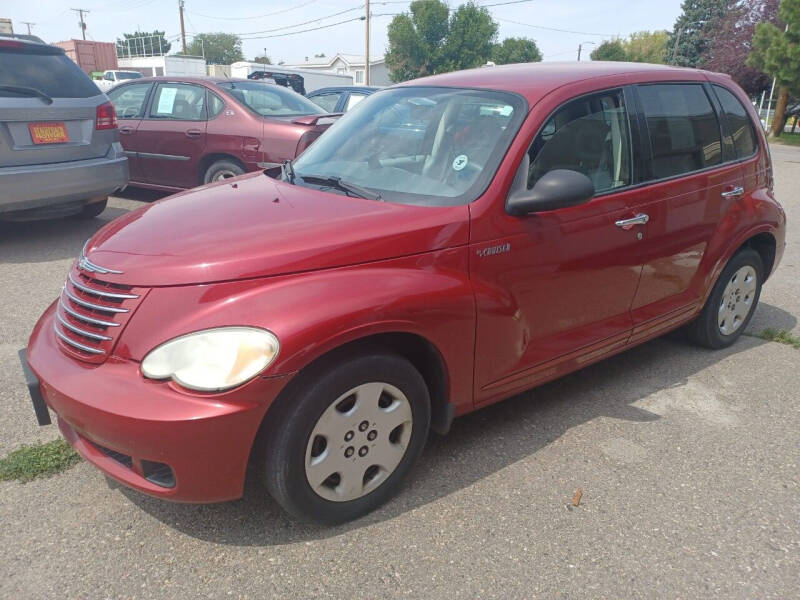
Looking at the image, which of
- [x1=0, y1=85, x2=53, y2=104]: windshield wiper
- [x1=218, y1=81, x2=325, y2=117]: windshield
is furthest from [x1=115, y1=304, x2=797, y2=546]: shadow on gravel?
[x1=218, y1=81, x2=325, y2=117]: windshield

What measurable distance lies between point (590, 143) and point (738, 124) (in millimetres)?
1545

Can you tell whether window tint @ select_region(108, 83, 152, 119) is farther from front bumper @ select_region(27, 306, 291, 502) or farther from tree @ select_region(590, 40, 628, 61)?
tree @ select_region(590, 40, 628, 61)

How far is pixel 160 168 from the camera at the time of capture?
775 centimetres

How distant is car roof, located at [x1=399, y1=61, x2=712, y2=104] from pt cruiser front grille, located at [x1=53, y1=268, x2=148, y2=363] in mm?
1924

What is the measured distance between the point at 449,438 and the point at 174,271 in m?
1.58

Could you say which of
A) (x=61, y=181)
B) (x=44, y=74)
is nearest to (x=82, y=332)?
(x=61, y=181)

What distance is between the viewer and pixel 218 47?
4264 inches

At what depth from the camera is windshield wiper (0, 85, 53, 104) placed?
5.39 meters

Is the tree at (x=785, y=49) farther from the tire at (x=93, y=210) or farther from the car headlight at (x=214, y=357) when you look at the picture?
the car headlight at (x=214, y=357)

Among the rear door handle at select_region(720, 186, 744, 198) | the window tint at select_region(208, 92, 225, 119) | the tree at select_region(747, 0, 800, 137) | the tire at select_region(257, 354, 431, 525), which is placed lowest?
the tire at select_region(257, 354, 431, 525)

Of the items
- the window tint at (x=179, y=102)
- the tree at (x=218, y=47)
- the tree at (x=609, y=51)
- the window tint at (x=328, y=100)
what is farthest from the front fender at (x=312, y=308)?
the tree at (x=218, y=47)

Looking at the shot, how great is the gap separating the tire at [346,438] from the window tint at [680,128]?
6.26ft

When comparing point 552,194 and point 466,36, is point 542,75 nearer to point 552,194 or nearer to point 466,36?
point 552,194

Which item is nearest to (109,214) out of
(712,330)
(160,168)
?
(160,168)
